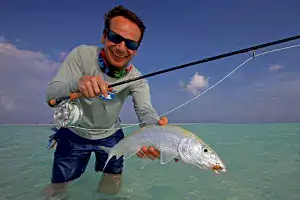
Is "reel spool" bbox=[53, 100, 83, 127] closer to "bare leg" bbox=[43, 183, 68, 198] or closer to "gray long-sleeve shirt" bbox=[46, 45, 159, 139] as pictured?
"gray long-sleeve shirt" bbox=[46, 45, 159, 139]

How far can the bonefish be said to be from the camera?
2.39m

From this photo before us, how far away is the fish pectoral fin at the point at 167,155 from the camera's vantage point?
2.52 m

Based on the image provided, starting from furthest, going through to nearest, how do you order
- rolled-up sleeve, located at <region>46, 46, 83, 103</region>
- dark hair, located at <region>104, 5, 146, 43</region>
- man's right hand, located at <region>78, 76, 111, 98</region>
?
dark hair, located at <region>104, 5, 146, 43</region>
rolled-up sleeve, located at <region>46, 46, 83, 103</region>
man's right hand, located at <region>78, 76, 111, 98</region>

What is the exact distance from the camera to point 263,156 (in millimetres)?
7605

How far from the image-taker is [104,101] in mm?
3408

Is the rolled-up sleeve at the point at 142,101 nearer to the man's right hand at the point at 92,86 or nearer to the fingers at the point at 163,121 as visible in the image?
the fingers at the point at 163,121

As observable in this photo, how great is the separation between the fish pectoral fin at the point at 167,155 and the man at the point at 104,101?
0.14 metres

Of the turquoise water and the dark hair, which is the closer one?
the dark hair

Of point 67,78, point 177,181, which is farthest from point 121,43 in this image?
point 177,181

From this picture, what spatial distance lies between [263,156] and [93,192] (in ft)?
18.0

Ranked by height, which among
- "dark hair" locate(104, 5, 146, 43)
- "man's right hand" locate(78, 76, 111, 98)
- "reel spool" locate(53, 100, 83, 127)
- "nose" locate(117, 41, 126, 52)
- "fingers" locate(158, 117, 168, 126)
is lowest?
"fingers" locate(158, 117, 168, 126)

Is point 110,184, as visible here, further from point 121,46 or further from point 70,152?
point 121,46

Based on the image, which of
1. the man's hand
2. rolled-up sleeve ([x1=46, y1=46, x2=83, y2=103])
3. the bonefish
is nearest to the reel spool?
rolled-up sleeve ([x1=46, y1=46, x2=83, y2=103])

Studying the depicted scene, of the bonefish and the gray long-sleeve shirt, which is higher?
the gray long-sleeve shirt
